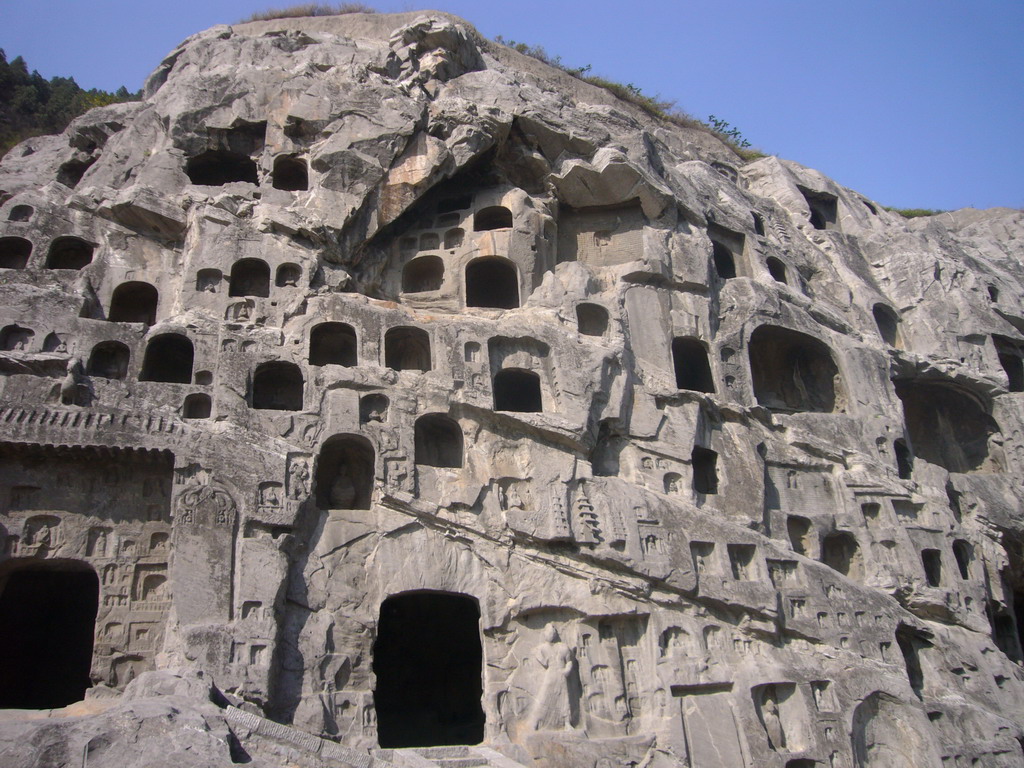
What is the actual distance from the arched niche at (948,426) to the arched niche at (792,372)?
3.07m

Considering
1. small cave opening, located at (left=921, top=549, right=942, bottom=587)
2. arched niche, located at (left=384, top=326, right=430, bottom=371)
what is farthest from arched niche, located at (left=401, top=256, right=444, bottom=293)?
small cave opening, located at (left=921, top=549, right=942, bottom=587)

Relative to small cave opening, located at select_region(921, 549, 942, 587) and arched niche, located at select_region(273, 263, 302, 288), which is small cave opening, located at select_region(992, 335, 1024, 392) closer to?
small cave opening, located at select_region(921, 549, 942, 587)

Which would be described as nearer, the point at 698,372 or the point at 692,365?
the point at 698,372

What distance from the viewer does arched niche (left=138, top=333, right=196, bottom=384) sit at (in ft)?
54.6

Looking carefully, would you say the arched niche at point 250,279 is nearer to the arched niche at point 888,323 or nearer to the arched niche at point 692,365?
the arched niche at point 692,365

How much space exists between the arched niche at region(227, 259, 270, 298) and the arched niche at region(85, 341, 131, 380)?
2.51 metres

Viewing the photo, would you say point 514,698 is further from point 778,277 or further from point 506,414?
point 778,277

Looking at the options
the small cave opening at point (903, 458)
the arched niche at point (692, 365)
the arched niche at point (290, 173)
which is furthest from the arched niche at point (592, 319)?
the small cave opening at point (903, 458)

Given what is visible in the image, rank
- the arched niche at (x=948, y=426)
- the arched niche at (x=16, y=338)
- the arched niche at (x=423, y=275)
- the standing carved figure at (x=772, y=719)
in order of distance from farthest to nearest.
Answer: the arched niche at (x=948, y=426)
the arched niche at (x=423, y=275)
the arched niche at (x=16, y=338)
the standing carved figure at (x=772, y=719)

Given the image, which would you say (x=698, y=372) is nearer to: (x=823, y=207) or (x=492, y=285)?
(x=492, y=285)

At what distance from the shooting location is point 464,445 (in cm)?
→ 1633

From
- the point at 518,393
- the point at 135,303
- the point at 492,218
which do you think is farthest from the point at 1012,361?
the point at 135,303

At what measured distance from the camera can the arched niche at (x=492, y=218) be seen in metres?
21.4

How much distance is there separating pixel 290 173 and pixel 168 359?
568 cm
